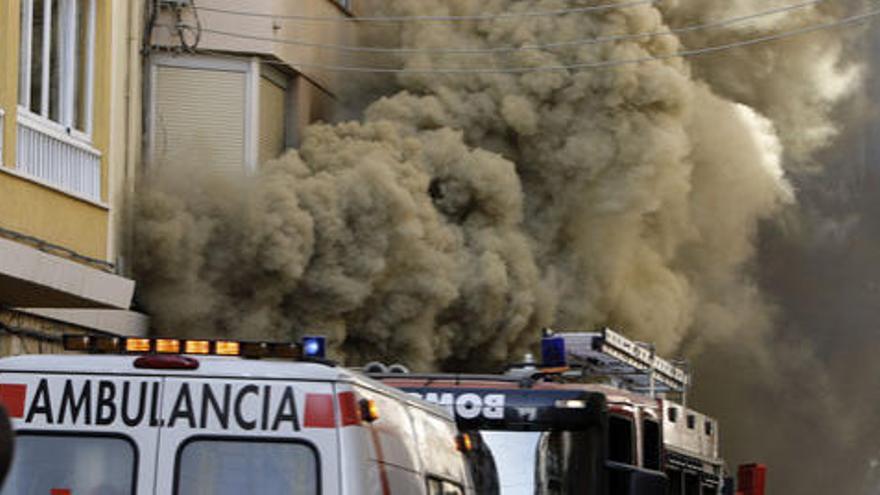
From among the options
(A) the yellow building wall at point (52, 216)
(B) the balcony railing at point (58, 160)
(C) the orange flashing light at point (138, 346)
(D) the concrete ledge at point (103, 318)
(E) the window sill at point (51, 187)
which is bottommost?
(C) the orange flashing light at point (138, 346)

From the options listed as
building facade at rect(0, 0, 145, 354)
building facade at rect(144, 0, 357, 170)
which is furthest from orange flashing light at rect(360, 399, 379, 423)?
building facade at rect(144, 0, 357, 170)

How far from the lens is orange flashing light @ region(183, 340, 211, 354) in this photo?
6.54 m

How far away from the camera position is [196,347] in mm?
6578

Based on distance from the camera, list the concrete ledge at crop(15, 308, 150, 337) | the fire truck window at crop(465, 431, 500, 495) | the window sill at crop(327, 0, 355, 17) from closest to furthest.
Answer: the fire truck window at crop(465, 431, 500, 495) → the concrete ledge at crop(15, 308, 150, 337) → the window sill at crop(327, 0, 355, 17)

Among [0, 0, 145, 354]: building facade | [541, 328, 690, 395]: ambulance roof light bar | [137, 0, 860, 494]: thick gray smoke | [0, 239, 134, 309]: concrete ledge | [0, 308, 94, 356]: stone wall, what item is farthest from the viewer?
[137, 0, 860, 494]: thick gray smoke

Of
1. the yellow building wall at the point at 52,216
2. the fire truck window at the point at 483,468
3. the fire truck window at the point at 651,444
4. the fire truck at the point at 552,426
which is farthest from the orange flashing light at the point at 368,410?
the yellow building wall at the point at 52,216

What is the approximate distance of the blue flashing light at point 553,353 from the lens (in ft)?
38.2

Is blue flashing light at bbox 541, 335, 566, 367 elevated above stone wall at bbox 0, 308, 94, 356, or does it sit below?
below

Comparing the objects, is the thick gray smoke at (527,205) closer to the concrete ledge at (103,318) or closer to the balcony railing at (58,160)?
the concrete ledge at (103,318)

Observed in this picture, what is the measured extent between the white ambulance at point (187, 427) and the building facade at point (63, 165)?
8.33 metres

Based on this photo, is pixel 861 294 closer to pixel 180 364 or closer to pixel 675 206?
pixel 675 206

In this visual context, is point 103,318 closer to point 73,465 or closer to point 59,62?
point 59,62

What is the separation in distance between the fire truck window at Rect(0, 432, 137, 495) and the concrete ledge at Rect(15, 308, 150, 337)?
410 inches

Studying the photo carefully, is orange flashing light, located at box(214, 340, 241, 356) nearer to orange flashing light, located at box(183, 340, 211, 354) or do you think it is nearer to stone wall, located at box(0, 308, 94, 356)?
orange flashing light, located at box(183, 340, 211, 354)
